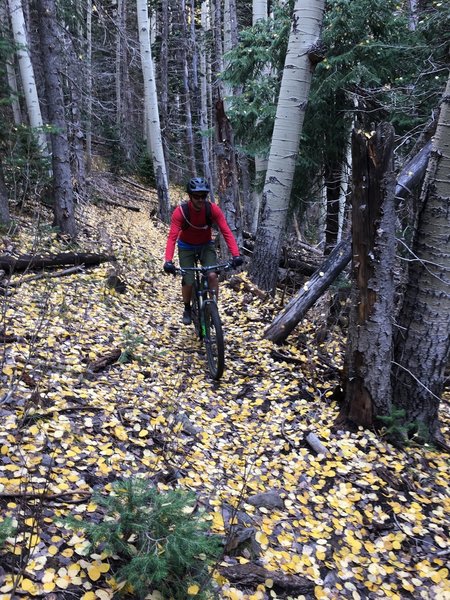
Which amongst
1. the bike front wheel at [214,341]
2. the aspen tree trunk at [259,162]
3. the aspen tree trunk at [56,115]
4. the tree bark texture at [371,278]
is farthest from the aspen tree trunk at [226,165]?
the tree bark texture at [371,278]

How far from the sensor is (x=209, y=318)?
5676 millimetres

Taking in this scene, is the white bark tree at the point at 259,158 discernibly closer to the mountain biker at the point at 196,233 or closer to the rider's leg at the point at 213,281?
the mountain biker at the point at 196,233

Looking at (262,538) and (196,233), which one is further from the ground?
(196,233)

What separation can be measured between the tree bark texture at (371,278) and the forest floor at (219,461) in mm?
390

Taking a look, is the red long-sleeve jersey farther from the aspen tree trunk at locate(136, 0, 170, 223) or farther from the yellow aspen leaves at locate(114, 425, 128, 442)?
the aspen tree trunk at locate(136, 0, 170, 223)

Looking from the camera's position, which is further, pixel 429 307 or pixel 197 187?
pixel 197 187

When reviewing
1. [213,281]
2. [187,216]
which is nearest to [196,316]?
[213,281]

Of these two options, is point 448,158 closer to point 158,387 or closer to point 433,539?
point 433,539

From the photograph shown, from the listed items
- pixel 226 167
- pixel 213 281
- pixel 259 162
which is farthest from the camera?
pixel 259 162

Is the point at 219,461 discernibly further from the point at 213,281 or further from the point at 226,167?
the point at 226,167

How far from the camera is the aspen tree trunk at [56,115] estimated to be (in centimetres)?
803

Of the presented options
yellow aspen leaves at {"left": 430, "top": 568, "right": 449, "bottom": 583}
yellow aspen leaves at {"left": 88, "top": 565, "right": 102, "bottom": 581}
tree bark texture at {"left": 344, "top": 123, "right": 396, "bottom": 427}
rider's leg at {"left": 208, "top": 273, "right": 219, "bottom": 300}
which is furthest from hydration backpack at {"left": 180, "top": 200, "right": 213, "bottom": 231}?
yellow aspen leaves at {"left": 430, "top": 568, "right": 449, "bottom": 583}

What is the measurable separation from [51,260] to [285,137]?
14.1 ft

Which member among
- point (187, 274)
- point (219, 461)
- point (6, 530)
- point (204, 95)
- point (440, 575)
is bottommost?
point (440, 575)
